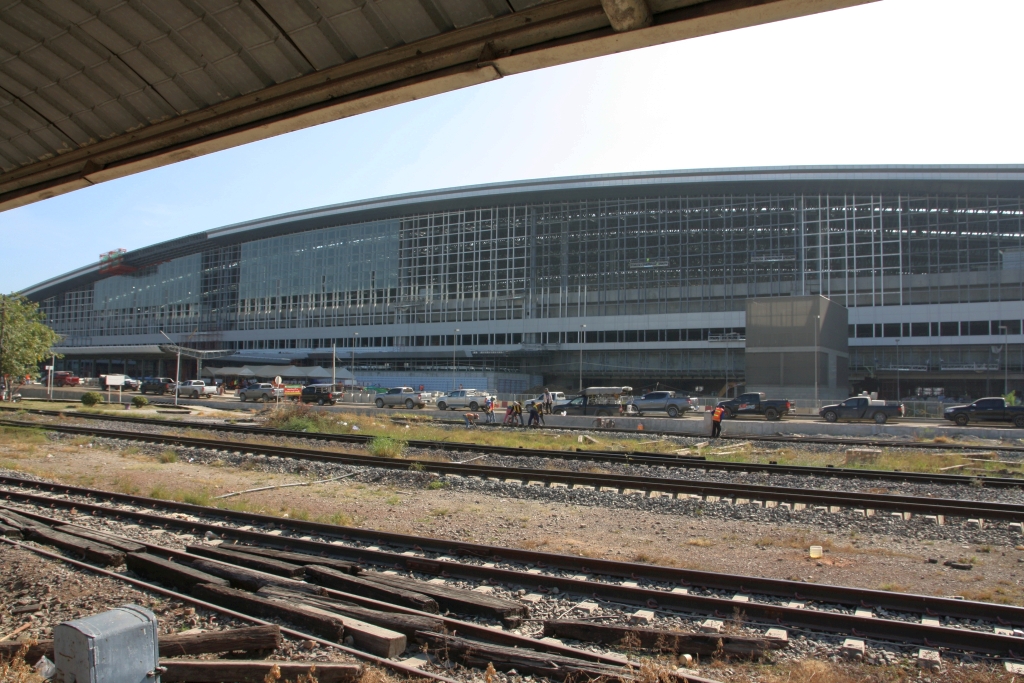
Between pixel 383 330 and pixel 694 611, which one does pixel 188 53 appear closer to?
pixel 694 611

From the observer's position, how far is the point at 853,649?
21.2ft

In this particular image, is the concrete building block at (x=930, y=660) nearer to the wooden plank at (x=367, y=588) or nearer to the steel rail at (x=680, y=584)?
the steel rail at (x=680, y=584)

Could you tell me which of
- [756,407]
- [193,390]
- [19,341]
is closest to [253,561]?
[756,407]

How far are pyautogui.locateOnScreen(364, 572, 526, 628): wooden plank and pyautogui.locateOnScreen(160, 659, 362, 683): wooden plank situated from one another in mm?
1868

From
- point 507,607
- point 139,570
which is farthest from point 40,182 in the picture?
point 507,607

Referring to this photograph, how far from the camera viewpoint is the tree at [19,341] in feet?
161

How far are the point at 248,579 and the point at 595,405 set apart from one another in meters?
34.9

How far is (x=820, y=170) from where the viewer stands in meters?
72.4

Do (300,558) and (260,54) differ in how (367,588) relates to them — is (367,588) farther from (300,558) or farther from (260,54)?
(260,54)

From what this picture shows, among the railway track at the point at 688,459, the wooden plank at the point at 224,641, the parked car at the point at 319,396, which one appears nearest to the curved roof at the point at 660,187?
the parked car at the point at 319,396

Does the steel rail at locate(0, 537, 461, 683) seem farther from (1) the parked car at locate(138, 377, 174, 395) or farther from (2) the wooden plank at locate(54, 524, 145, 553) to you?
(1) the parked car at locate(138, 377, 174, 395)

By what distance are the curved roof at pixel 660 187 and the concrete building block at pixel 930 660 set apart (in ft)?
245

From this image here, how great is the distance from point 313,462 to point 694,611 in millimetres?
15064

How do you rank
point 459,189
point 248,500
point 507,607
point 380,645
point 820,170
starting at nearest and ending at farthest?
point 380,645 → point 507,607 → point 248,500 → point 820,170 → point 459,189
